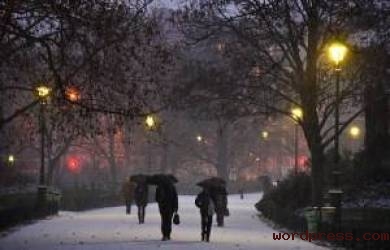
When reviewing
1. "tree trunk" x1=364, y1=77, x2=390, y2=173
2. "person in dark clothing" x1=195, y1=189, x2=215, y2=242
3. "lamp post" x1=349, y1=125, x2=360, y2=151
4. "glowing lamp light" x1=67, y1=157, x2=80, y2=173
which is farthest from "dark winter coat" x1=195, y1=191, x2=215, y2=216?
"glowing lamp light" x1=67, y1=157, x2=80, y2=173

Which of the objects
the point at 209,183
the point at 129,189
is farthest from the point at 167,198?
the point at 129,189

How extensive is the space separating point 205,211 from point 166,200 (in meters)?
1.20

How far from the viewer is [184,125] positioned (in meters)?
85.8

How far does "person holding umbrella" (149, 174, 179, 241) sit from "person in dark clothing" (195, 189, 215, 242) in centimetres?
82

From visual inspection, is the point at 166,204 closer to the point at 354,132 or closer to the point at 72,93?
the point at 72,93

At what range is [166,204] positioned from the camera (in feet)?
81.1

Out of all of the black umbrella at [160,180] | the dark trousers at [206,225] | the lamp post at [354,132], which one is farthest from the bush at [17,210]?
the lamp post at [354,132]

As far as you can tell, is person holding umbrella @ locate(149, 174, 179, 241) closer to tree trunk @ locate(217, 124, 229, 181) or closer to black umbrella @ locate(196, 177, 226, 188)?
black umbrella @ locate(196, 177, 226, 188)

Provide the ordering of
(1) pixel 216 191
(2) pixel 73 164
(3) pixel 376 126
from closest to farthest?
(1) pixel 216 191 → (3) pixel 376 126 → (2) pixel 73 164

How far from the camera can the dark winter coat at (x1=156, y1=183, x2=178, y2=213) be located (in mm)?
24703

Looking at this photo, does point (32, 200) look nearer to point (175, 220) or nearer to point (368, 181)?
point (368, 181)

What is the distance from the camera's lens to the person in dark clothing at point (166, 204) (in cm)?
2455

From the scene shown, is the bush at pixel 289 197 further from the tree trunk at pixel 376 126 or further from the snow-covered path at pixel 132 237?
the tree trunk at pixel 376 126

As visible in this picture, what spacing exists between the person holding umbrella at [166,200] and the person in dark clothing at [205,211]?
0.82 m
